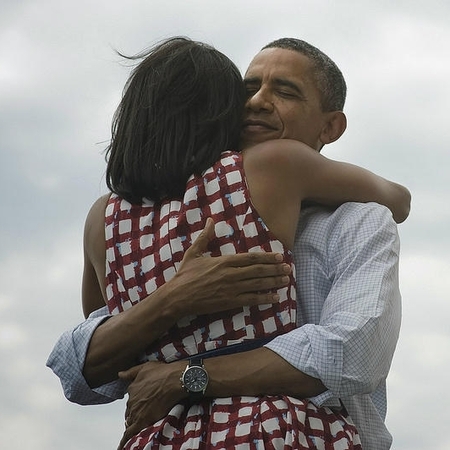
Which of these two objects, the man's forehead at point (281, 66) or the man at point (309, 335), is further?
the man's forehead at point (281, 66)

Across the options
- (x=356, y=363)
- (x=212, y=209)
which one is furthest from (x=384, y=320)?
(x=212, y=209)

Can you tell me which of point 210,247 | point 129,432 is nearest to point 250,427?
point 129,432

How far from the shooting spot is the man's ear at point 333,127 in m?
4.37

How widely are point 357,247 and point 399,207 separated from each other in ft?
1.82

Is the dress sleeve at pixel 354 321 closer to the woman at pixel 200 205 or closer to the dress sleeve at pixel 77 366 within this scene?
the woman at pixel 200 205

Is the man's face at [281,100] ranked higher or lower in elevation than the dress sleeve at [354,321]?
higher

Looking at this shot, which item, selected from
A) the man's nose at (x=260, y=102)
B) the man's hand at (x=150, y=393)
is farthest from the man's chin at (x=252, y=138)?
the man's hand at (x=150, y=393)

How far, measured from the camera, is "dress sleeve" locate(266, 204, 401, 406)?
10.5 feet

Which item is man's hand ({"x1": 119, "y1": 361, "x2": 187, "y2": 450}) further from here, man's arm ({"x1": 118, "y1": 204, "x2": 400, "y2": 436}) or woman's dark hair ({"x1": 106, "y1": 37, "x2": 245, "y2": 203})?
woman's dark hair ({"x1": 106, "y1": 37, "x2": 245, "y2": 203})

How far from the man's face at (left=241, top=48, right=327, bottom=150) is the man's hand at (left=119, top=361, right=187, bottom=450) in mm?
1048

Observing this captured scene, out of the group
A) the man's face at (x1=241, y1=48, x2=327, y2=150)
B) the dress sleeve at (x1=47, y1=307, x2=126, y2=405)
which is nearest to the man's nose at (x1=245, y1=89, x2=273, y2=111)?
the man's face at (x1=241, y1=48, x2=327, y2=150)

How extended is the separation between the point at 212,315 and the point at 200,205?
36 centimetres

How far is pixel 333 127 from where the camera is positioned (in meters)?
4.39

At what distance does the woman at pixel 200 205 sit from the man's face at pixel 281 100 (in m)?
0.17
